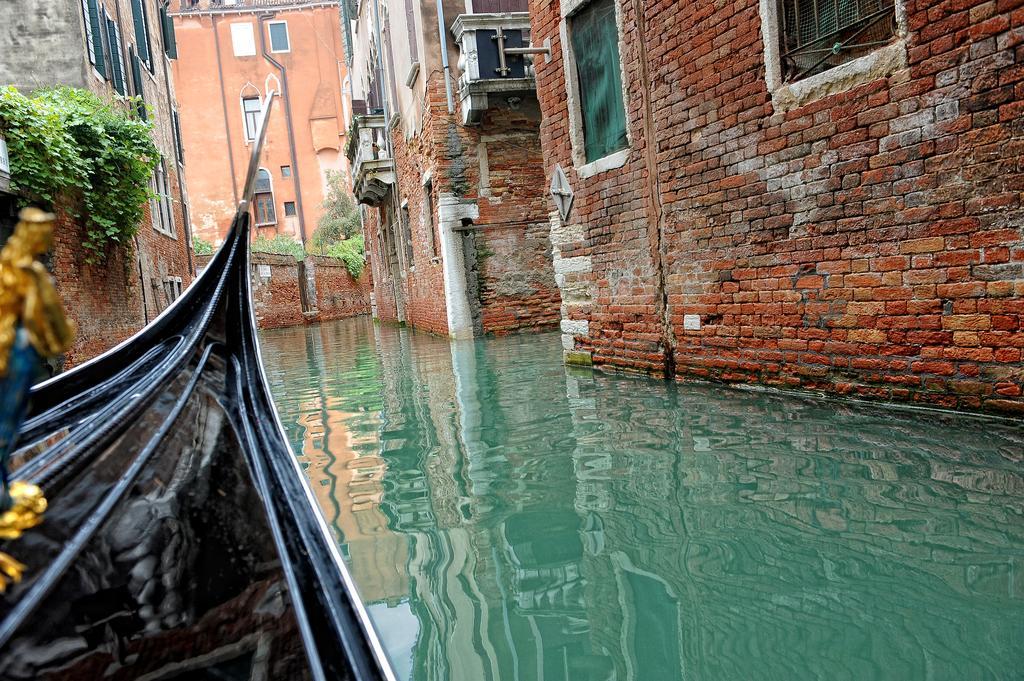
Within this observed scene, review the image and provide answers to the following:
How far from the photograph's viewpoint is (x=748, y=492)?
2.69m

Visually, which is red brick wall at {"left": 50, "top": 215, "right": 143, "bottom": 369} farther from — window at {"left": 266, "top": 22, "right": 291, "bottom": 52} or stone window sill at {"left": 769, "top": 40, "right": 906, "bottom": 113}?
window at {"left": 266, "top": 22, "right": 291, "bottom": 52}

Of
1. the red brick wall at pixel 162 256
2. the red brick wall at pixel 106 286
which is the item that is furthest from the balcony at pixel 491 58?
the red brick wall at pixel 162 256

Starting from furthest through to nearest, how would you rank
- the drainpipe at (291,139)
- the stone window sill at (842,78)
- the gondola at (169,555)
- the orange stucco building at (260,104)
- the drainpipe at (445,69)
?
the drainpipe at (291,139) → the orange stucco building at (260,104) → the drainpipe at (445,69) → the stone window sill at (842,78) → the gondola at (169,555)

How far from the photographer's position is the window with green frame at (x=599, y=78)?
209 inches

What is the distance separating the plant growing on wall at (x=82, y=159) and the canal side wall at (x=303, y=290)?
28.7 feet

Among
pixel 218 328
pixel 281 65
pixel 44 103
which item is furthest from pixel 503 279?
pixel 281 65

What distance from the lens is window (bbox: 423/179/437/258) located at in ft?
33.6

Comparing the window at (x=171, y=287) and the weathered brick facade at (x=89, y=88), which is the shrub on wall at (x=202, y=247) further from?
the weathered brick facade at (x=89, y=88)

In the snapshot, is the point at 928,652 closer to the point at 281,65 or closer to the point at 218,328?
the point at 218,328

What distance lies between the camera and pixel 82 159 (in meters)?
8.19

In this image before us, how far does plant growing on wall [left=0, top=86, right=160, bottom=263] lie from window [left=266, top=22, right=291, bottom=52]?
18421 millimetres

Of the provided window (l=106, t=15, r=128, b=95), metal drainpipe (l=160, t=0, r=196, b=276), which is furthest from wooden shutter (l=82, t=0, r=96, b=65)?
metal drainpipe (l=160, t=0, r=196, b=276)

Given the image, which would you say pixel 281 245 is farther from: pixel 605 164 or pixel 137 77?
pixel 605 164

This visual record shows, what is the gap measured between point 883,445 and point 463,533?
63.1 inches
